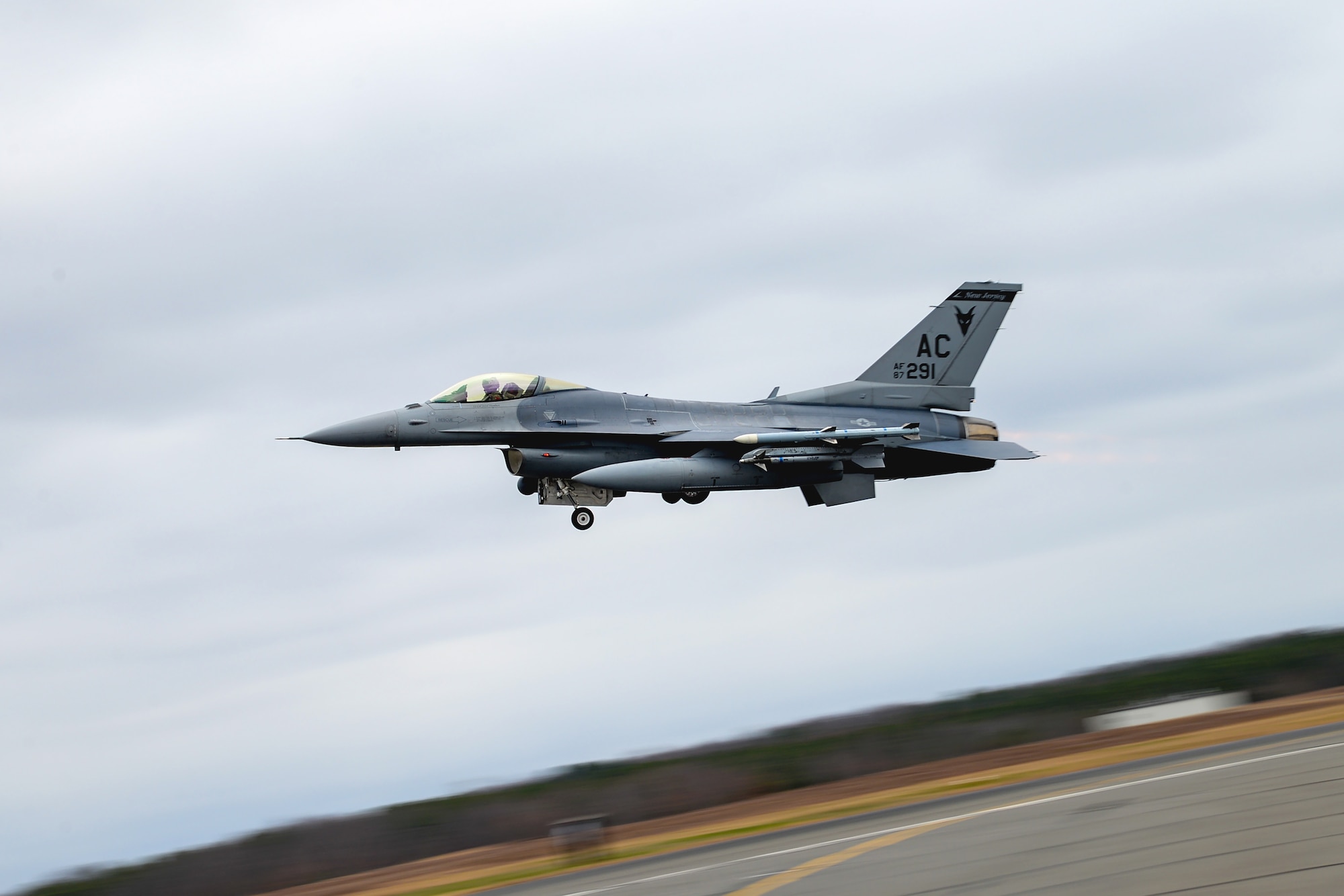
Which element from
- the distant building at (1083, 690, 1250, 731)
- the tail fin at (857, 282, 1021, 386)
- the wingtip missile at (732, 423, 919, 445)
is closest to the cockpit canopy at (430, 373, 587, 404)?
the wingtip missile at (732, 423, 919, 445)

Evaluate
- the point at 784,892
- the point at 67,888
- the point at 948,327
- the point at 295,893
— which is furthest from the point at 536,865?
the point at 67,888

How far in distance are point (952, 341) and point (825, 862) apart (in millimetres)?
20065

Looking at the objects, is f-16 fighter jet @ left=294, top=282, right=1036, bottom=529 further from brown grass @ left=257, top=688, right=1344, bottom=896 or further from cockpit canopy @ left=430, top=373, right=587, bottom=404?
brown grass @ left=257, top=688, right=1344, bottom=896

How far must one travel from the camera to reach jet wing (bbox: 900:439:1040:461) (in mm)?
31594

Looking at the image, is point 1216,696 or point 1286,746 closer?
point 1286,746

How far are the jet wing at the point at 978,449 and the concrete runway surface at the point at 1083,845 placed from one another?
11.8 metres

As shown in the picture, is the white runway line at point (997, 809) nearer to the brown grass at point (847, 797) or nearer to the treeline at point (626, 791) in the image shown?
the brown grass at point (847, 797)

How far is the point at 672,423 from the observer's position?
30.2m

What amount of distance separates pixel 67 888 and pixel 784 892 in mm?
29472

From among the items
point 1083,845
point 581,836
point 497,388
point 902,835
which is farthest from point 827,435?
point 1083,845

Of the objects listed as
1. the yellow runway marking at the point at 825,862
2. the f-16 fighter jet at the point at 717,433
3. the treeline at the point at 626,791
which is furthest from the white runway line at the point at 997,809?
the treeline at the point at 626,791

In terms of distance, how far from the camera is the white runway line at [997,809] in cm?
1678

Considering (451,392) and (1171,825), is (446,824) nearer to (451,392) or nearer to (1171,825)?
(451,392)

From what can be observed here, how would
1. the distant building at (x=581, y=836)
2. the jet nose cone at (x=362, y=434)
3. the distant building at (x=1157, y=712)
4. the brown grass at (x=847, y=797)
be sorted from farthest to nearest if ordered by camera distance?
1. the distant building at (x=1157, y=712)
2. the jet nose cone at (x=362, y=434)
3. the brown grass at (x=847, y=797)
4. the distant building at (x=581, y=836)
